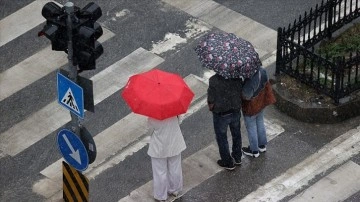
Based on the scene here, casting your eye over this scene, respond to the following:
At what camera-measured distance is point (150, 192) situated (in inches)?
558

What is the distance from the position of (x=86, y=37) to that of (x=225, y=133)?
3157 millimetres

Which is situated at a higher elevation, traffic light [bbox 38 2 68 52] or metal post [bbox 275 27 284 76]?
traffic light [bbox 38 2 68 52]

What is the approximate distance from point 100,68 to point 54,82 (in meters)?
0.75

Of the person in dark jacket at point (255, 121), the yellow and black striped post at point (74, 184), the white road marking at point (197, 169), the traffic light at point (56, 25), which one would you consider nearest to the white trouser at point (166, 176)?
the white road marking at point (197, 169)

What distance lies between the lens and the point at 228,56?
→ 44.2 feet

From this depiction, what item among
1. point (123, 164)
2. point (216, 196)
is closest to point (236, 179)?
point (216, 196)

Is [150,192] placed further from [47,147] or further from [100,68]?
[100,68]

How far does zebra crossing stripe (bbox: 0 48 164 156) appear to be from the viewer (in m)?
15.3

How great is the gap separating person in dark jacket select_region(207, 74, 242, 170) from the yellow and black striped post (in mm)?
1975

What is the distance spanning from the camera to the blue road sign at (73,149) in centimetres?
1227

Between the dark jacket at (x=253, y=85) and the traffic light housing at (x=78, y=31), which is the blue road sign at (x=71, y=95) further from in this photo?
the dark jacket at (x=253, y=85)

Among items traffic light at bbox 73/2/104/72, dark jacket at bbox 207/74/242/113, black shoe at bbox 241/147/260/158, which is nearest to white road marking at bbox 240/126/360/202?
black shoe at bbox 241/147/260/158

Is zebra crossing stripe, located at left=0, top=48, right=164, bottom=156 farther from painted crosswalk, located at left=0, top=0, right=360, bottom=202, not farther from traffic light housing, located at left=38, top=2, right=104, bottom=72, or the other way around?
traffic light housing, located at left=38, top=2, right=104, bottom=72

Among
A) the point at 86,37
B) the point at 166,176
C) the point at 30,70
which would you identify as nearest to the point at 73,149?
the point at 86,37
